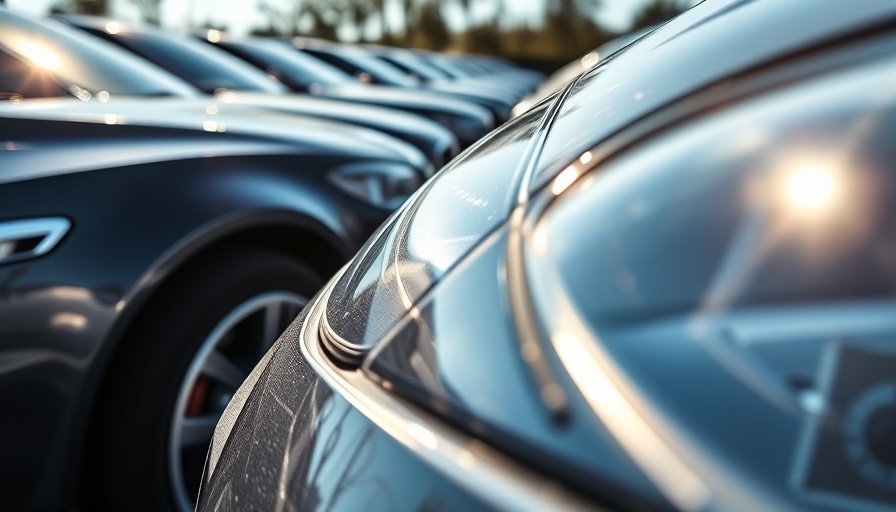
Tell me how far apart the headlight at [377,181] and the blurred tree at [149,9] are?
47.9 m

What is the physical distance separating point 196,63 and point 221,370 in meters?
3.98

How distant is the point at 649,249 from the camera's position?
81cm

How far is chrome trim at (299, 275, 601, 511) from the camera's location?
726mm

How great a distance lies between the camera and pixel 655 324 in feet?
2.44

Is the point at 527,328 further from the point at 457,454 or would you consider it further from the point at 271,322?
the point at 271,322

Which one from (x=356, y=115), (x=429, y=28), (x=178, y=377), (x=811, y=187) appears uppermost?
(x=429, y=28)

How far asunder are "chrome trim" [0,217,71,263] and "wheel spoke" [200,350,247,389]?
49 cm

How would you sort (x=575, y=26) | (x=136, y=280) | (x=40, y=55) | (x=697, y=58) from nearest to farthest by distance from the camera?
(x=697, y=58) < (x=136, y=280) < (x=40, y=55) < (x=575, y=26)

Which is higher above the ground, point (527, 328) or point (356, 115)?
point (356, 115)

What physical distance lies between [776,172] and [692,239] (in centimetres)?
10

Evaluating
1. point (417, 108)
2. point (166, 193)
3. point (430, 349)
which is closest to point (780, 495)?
point (430, 349)

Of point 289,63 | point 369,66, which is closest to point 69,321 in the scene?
point 289,63

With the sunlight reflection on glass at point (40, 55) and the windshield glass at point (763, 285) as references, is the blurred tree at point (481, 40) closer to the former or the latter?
the sunlight reflection on glass at point (40, 55)

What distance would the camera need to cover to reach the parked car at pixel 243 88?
4.49m
